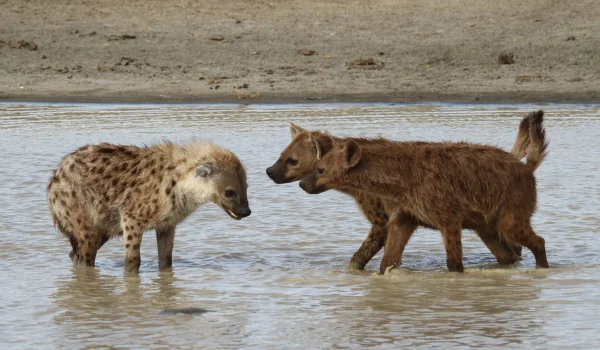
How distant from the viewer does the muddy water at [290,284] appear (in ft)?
17.5

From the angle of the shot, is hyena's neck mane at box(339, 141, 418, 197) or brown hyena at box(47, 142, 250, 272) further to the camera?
brown hyena at box(47, 142, 250, 272)

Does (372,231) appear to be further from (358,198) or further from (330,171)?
(330,171)

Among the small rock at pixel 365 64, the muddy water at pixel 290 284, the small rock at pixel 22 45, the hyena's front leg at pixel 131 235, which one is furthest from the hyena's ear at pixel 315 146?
the small rock at pixel 22 45

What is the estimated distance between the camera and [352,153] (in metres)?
6.51

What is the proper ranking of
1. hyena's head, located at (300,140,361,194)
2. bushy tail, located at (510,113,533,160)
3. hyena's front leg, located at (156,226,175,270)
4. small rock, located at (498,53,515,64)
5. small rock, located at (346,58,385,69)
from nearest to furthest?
1. hyena's head, located at (300,140,361,194)
2. hyena's front leg, located at (156,226,175,270)
3. bushy tail, located at (510,113,533,160)
4. small rock, located at (498,53,515,64)
5. small rock, located at (346,58,385,69)

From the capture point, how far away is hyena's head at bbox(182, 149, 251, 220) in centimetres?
656

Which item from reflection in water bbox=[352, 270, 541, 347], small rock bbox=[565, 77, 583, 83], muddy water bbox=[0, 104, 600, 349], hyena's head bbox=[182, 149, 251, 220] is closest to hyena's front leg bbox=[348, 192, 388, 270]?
muddy water bbox=[0, 104, 600, 349]

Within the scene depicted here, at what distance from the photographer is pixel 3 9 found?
18.5 metres

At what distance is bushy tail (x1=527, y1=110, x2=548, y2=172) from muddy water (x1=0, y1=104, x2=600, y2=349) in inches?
22.7

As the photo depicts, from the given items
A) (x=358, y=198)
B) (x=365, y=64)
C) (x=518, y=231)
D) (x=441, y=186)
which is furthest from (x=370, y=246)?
(x=365, y=64)

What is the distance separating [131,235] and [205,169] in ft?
1.72

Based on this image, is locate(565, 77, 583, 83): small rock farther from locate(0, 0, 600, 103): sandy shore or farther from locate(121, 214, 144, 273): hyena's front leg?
locate(121, 214, 144, 273): hyena's front leg

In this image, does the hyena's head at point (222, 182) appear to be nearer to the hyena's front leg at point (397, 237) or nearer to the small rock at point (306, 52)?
the hyena's front leg at point (397, 237)

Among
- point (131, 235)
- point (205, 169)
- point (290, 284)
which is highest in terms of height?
point (205, 169)
